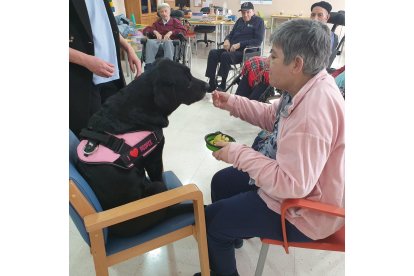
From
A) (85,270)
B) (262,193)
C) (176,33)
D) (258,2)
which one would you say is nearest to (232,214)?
(262,193)

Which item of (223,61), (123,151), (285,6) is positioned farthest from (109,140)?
(285,6)

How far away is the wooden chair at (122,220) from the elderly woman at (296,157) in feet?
0.35

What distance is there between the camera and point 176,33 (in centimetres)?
472

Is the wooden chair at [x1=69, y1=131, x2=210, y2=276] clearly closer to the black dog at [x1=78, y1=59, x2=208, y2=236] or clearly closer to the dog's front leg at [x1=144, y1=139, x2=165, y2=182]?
the black dog at [x1=78, y1=59, x2=208, y2=236]

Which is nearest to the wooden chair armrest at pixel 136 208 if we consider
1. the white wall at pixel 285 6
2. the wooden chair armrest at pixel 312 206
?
the wooden chair armrest at pixel 312 206

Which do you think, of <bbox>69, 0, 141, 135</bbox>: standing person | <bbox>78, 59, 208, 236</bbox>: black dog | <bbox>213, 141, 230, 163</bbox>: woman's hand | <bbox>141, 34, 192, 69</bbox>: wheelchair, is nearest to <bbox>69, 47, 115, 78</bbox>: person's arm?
<bbox>69, 0, 141, 135</bbox>: standing person

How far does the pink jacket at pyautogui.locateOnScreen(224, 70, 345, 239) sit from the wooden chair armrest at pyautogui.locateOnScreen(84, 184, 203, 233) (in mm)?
208

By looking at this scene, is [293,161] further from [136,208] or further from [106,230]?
[106,230]

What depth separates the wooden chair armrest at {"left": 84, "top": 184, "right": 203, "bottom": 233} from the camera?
2.95ft

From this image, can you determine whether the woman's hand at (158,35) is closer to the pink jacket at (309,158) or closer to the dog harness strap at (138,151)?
the dog harness strap at (138,151)

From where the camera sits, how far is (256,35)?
14.7 ft

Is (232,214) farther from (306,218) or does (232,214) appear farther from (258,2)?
(258,2)
